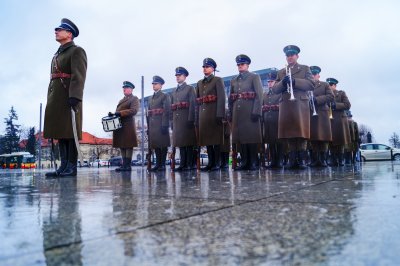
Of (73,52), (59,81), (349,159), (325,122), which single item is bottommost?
(349,159)

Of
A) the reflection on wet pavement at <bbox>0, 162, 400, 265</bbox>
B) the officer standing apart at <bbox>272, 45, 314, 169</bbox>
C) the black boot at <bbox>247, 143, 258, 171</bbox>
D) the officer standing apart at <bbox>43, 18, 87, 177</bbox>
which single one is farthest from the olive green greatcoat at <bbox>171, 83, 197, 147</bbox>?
the reflection on wet pavement at <bbox>0, 162, 400, 265</bbox>

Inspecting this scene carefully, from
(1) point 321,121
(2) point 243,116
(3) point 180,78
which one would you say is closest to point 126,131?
(3) point 180,78

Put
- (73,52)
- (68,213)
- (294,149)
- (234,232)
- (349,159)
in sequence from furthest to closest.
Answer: (349,159), (294,149), (73,52), (68,213), (234,232)

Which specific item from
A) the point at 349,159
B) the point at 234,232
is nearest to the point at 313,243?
the point at 234,232

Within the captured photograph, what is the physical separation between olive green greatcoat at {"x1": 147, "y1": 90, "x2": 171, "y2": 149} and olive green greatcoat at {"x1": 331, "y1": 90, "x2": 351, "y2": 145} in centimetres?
461

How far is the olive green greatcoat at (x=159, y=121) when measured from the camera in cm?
796

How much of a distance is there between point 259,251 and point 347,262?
21cm

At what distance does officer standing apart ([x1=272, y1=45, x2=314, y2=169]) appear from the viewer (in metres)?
6.22

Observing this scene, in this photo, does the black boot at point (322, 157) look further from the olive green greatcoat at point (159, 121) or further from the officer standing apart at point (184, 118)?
the olive green greatcoat at point (159, 121)

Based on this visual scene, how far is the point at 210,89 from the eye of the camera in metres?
7.04

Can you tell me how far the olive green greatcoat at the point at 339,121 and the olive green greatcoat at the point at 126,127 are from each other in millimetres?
5342

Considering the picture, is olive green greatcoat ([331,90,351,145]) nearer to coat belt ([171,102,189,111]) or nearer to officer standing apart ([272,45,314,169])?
officer standing apart ([272,45,314,169])

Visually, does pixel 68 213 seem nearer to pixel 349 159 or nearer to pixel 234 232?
pixel 234 232

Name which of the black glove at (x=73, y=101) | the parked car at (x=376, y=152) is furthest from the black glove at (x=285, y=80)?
the parked car at (x=376, y=152)
